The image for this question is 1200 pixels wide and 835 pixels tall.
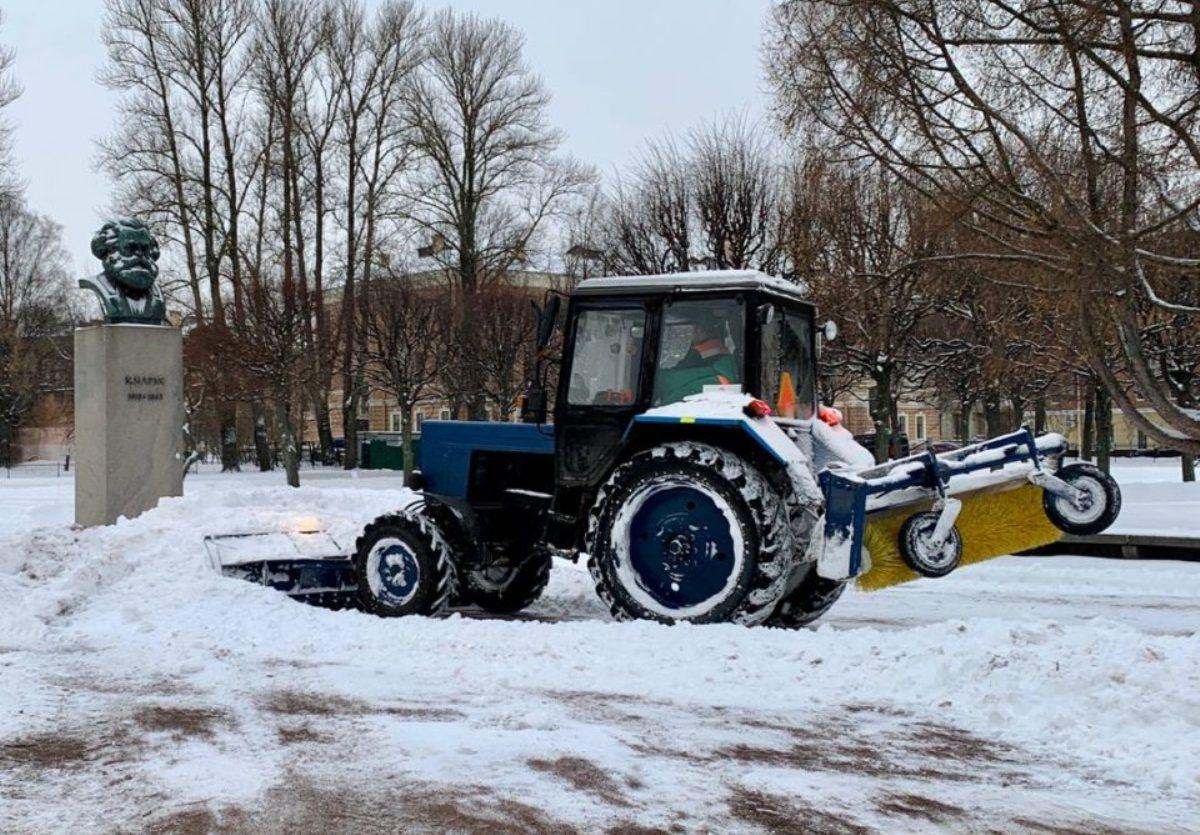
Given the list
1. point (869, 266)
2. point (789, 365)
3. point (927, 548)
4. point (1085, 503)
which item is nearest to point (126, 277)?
point (789, 365)

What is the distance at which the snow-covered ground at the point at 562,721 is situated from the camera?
15.3ft

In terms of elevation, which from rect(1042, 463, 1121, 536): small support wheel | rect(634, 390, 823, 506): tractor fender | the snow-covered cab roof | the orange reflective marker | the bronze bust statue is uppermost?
the bronze bust statue

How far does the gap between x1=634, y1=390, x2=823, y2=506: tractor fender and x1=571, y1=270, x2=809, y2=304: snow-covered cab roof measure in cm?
74

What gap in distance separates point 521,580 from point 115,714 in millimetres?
4159

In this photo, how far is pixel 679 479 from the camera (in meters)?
8.05

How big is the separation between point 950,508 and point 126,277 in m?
11.4

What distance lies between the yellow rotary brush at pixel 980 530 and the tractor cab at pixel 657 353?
1.06m

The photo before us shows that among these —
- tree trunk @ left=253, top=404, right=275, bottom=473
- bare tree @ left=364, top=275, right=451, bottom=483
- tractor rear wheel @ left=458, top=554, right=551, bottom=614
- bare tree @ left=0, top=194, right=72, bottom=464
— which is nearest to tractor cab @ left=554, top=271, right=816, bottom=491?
tractor rear wheel @ left=458, top=554, right=551, bottom=614

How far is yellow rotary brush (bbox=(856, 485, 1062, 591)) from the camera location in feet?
27.9

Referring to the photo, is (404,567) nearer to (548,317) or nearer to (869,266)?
(548,317)

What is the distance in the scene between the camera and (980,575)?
13.2 m

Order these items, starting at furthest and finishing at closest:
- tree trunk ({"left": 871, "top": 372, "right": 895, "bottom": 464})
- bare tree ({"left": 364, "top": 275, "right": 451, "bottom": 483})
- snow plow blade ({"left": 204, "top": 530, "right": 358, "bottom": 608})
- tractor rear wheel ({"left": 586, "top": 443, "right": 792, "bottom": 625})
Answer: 1. bare tree ({"left": 364, "top": 275, "right": 451, "bottom": 483})
2. tree trunk ({"left": 871, "top": 372, "right": 895, "bottom": 464})
3. snow plow blade ({"left": 204, "top": 530, "right": 358, "bottom": 608})
4. tractor rear wheel ({"left": 586, "top": 443, "right": 792, "bottom": 625})

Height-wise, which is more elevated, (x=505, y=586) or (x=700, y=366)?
(x=700, y=366)

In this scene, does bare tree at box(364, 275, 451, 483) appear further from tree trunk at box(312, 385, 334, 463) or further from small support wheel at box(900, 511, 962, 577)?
small support wheel at box(900, 511, 962, 577)
